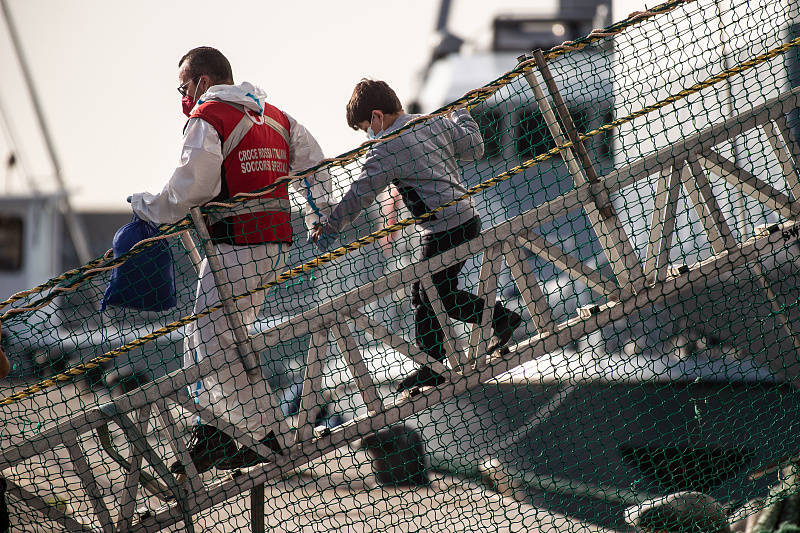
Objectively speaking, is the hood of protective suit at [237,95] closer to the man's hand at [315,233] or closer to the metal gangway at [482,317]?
the man's hand at [315,233]

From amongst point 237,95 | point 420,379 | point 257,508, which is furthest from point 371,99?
point 257,508

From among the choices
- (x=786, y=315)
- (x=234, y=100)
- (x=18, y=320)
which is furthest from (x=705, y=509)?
(x=18, y=320)

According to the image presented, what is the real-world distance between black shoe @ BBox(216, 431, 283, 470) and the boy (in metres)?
0.75

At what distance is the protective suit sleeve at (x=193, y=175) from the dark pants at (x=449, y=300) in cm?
117

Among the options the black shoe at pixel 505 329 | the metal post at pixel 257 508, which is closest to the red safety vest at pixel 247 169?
the black shoe at pixel 505 329

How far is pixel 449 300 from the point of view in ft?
15.0

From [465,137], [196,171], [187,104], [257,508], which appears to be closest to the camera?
[196,171]

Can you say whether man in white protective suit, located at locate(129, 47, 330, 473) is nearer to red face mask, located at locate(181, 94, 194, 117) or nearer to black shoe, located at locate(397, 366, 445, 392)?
red face mask, located at locate(181, 94, 194, 117)

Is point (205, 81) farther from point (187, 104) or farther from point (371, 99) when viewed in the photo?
point (371, 99)

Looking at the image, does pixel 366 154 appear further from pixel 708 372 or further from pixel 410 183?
pixel 708 372

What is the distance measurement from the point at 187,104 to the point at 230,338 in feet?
4.05

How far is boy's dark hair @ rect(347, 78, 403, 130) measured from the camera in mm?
4449

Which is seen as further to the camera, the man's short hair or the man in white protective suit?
the man's short hair

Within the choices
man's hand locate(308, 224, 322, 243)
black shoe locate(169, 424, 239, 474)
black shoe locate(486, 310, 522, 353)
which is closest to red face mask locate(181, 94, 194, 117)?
man's hand locate(308, 224, 322, 243)
